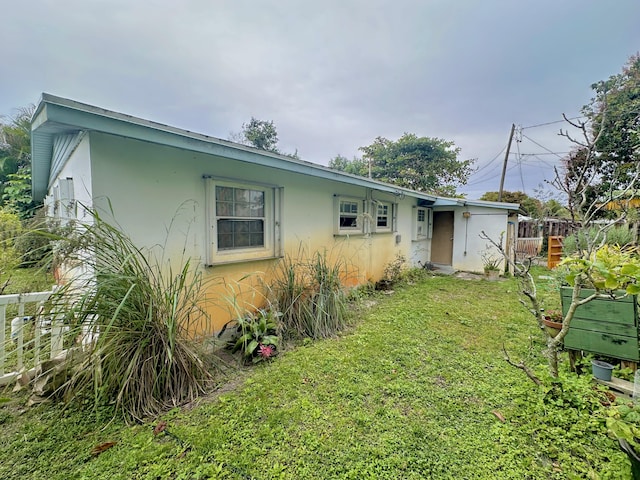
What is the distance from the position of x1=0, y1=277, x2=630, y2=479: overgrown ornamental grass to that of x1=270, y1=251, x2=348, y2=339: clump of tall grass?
0.87 meters

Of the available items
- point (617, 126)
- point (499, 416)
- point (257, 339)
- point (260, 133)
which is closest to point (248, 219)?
point (257, 339)

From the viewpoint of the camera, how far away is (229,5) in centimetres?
616

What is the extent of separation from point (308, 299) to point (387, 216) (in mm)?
4707

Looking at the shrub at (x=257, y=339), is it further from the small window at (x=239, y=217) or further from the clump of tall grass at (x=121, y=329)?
the small window at (x=239, y=217)

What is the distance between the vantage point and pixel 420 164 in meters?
18.4

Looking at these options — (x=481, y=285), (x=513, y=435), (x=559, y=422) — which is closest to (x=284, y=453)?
(x=513, y=435)

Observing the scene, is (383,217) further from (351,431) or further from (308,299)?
(351,431)

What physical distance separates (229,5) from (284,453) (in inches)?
334

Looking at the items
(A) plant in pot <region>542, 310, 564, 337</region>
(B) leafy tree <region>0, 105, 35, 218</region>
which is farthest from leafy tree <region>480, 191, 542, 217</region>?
(B) leafy tree <region>0, 105, 35, 218</region>

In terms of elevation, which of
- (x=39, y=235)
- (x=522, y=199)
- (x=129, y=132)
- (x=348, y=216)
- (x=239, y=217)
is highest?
(x=522, y=199)

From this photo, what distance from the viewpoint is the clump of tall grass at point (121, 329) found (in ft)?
7.29

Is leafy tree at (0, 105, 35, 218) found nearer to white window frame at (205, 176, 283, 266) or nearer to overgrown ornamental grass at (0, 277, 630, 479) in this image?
white window frame at (205, 176, 283, 266)

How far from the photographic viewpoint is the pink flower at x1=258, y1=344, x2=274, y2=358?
3360 millimetres

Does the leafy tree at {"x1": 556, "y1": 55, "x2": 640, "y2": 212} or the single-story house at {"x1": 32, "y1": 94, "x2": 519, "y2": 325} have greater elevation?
the leafy tree at {"x1": 556, "y1": 55, "x2": 640, "y2": 212}
